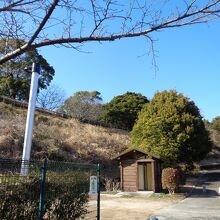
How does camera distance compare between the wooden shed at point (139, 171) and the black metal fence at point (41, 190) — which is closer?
the black metal fence at point (41, 190)

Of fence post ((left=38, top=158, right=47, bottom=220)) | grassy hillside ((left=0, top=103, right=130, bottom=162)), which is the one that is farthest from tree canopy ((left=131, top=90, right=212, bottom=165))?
fence post ((left=38, top=158, right=47, bottom=220))

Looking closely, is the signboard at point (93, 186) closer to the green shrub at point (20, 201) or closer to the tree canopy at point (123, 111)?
the green shrub at point (20, 201)

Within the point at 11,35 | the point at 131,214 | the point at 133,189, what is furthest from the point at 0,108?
the point at 11,35

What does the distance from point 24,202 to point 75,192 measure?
1.70 metres

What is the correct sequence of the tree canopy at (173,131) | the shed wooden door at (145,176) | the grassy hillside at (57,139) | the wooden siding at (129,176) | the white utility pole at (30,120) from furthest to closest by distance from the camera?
the tree canopy at (173,131) < the grassy hillside at (57,139) < the shed wooden door at (145,176) < the wooden siding at (129,176) < the white utility pole at (30,120)

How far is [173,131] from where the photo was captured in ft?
87.5

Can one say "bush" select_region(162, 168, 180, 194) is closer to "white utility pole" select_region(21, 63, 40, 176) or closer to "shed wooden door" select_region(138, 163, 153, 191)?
"shed wooden door" select_region(138, 163, 153, 191)

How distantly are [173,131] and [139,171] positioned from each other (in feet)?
22.9

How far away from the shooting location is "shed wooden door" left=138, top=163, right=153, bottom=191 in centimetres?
2080

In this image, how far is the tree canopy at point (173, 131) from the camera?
2556 cm

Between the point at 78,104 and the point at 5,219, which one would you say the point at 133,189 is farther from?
the point at 78,104

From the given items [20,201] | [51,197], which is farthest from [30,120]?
[20,201]

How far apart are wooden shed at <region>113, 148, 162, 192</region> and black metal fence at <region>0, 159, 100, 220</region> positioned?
1223 cm

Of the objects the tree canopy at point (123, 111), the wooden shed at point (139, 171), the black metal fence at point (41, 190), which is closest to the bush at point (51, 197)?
the black metal fence at point (41, 190)
